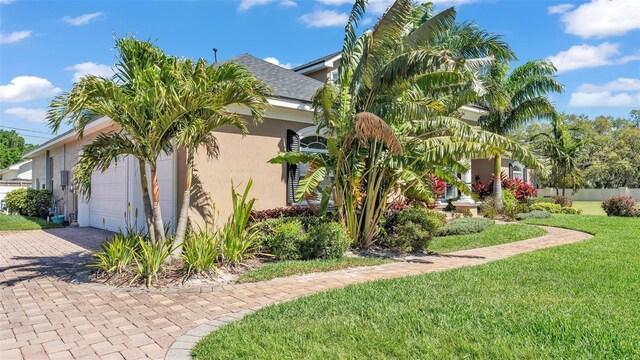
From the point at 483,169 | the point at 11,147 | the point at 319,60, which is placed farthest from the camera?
the point at 11,147

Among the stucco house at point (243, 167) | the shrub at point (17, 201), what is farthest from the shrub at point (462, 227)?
the shrub at point (17, 201)

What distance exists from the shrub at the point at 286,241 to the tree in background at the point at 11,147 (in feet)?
237

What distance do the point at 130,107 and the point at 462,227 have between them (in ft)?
35.4

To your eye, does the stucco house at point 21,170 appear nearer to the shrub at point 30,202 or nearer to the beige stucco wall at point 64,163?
the shrub at point 30,202

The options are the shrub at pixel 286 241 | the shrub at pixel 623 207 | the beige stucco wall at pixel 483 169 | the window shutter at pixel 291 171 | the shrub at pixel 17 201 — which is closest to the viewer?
the shrub at pixel 286 241

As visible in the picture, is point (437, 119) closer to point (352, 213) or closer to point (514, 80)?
point (352, 213)

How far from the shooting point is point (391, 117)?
30.6 ft

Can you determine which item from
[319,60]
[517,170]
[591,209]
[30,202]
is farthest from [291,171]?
[591,209]

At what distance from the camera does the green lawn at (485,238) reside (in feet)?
36.8

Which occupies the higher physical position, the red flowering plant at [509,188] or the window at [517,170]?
the window at [517,170]

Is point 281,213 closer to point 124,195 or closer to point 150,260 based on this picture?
point 150,260

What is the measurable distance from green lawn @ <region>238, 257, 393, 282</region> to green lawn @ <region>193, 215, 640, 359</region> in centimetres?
156

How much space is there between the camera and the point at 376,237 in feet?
35.3

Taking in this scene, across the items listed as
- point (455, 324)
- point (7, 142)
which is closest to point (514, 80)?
point (455, 324)
